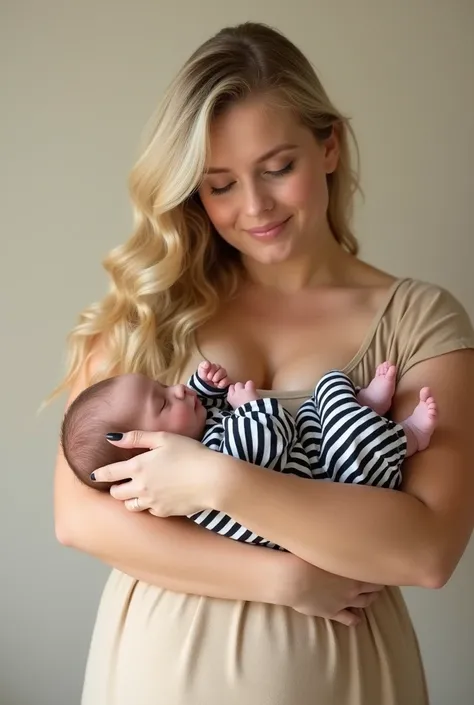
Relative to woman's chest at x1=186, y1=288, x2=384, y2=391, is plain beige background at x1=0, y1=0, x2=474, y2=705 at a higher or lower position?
higher

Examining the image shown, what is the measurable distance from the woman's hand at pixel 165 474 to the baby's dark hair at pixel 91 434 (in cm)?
5

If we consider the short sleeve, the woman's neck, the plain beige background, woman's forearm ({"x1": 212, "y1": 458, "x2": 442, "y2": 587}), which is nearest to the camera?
woman's forearm ({"x1": 212, "y1": 458, "x2": 442, "y2": 587})

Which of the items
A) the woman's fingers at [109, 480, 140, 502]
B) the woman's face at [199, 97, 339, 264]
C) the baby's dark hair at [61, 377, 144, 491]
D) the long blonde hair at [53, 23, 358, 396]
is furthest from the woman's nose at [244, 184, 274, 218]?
the woman's fingers at [109, 480, 140, 502]

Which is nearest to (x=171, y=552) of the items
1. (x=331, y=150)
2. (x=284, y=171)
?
(x=284, y=171)

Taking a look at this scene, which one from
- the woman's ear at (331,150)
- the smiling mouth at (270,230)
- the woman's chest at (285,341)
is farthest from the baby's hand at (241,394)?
the woman's ear at (331,150)

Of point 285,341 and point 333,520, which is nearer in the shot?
point 333,520

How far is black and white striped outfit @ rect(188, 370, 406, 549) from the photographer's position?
1245 mm

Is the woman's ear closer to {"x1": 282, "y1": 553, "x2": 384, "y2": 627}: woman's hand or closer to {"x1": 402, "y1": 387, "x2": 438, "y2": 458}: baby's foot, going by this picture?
{"x1": 402, "y1": 387, "x2": 438, "y2": 458}: baby's foot

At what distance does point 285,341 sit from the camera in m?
1.59

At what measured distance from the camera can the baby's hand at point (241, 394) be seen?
1.39 meters

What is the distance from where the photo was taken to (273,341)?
160 centimetres

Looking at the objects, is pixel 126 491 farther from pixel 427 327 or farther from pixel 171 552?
pixel 427 327

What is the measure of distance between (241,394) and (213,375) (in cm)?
8

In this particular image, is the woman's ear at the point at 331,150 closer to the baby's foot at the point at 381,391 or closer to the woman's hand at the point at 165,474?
the baby's foot at the point at 381,391
